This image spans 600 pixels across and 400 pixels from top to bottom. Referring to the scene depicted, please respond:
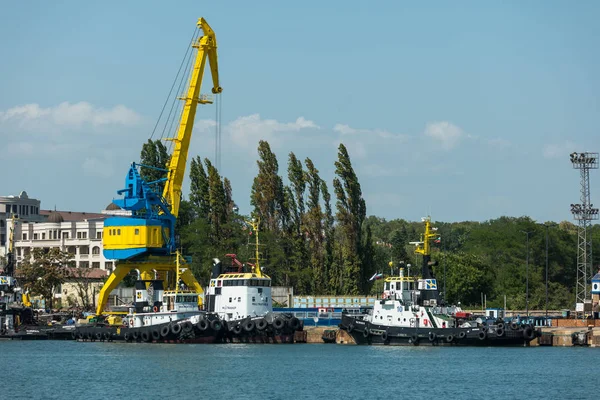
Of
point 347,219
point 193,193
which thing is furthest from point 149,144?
point 347,219

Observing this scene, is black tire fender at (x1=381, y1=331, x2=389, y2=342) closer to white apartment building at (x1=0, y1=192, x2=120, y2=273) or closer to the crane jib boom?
the crane jib boom

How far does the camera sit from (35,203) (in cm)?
14562

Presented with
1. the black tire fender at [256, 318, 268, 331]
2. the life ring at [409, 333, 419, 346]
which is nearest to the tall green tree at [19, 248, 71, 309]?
the black tire fender at [256, 318, 268, 331]

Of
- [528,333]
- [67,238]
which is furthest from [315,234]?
[67,238]

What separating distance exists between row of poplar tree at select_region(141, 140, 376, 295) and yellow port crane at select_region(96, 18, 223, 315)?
871 centimetres

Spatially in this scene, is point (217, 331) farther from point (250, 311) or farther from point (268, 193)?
point (268, 193)

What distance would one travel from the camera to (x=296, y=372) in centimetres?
5428

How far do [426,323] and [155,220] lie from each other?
21.7 meters

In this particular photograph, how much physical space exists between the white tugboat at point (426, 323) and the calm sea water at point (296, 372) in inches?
33.7

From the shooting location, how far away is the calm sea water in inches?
1865

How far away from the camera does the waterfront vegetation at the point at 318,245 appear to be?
9156 cm

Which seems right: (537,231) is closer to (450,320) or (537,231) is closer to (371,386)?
(450,320)

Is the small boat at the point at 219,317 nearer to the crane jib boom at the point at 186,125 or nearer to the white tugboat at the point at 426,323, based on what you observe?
the white tugboat at the point at 426,323

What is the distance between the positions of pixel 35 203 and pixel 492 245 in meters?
59.4
